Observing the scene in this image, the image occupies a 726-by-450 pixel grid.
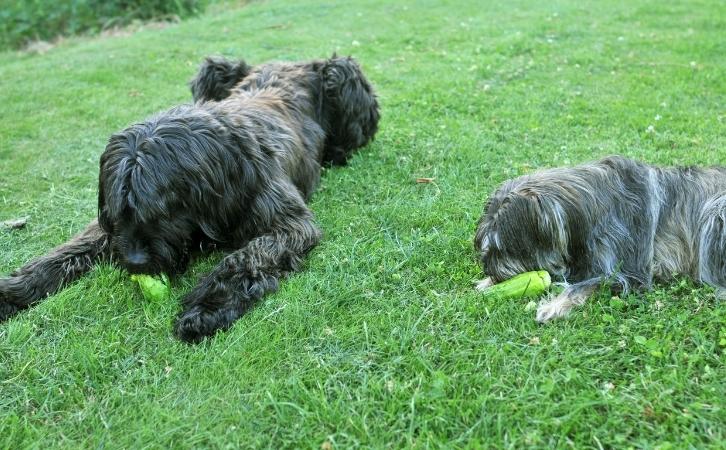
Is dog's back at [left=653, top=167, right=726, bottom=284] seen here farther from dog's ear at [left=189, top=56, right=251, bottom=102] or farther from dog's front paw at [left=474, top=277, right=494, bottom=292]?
dog's ear at [left=189, top=56, right=251, bottom=102]

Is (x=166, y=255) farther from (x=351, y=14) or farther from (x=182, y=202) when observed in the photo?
(x=351, y=14)

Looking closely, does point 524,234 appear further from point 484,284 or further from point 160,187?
point 160,187

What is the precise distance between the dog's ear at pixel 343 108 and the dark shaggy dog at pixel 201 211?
1.08m

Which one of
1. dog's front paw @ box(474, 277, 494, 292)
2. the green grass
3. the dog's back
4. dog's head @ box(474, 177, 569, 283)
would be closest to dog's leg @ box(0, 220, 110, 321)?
the green grass

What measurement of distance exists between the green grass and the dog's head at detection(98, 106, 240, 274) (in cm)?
30

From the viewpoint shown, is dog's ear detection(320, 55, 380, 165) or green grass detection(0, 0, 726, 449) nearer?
green grass detection(0, 0, 726, 449)

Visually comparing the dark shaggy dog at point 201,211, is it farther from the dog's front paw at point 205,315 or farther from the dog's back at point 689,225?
the dog's back at point 689,225

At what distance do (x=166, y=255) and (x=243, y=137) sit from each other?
3.62 feet

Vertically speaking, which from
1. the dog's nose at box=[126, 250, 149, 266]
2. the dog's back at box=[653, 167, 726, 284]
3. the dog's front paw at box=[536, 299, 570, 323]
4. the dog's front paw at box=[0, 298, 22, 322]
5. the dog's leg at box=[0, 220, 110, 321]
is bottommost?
the dog's front paw at box=[0, 298, 22, 322]

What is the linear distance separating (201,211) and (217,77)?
10.4 feet

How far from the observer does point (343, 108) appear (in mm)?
6977

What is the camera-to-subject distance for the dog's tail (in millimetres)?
4043

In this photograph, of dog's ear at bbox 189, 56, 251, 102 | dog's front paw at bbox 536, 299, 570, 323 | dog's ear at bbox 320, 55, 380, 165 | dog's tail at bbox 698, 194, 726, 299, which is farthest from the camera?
dog's ear at bbox 189, 56, 251, 102

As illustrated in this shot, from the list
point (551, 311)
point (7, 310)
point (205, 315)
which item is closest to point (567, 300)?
point (551, 311)
